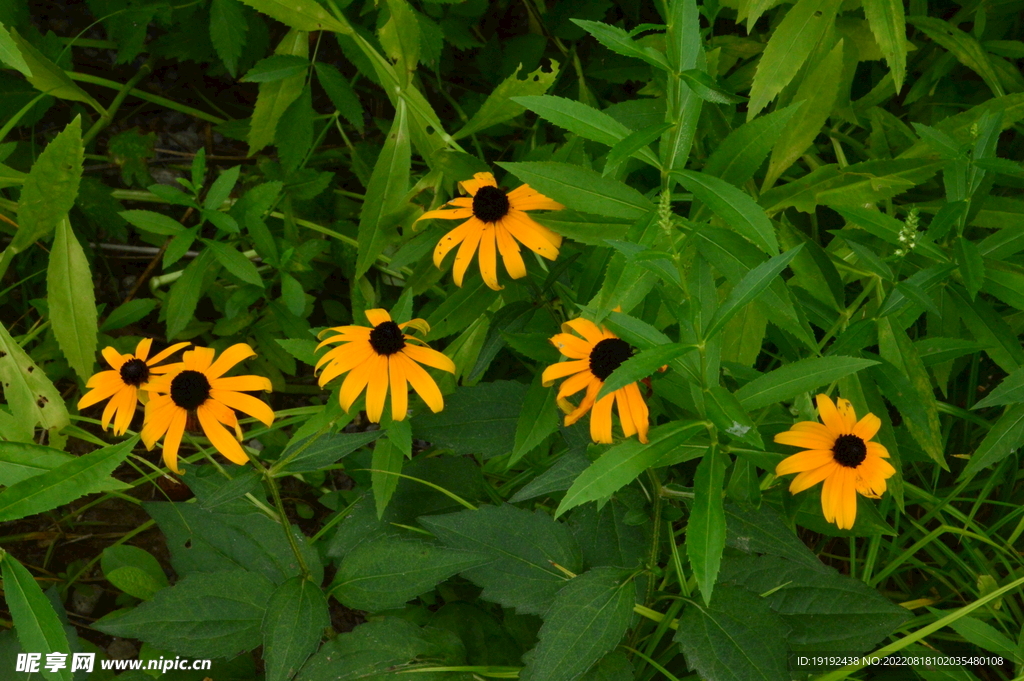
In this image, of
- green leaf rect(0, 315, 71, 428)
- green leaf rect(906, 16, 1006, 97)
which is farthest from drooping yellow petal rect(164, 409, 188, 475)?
green leaf rect(906, 16, 1006, 97)

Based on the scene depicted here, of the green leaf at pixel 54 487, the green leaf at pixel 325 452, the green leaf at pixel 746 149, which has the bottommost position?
the green leaf at pixel 325 452

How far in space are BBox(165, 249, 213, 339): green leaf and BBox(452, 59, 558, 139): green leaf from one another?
66cm

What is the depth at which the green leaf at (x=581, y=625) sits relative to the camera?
108 centimetres

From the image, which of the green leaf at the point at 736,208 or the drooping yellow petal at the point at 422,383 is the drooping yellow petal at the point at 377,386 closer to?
the drooping yellow petal at the point at 422,383

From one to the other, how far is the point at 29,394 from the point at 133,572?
40 cm

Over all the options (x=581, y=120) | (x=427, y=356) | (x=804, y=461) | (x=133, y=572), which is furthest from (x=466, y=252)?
(x=133, y=572)

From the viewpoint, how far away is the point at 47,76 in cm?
174

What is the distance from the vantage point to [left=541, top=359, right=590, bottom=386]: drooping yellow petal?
1085mm

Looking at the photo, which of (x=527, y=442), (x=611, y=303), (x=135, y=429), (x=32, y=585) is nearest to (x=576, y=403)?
(x=527, y=442)

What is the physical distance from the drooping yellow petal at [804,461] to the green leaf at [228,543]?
2.74 ft

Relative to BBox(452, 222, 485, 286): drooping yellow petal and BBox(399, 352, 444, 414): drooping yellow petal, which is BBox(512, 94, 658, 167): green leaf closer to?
BBox(452, 222, 485, 286): drooping yellow petal

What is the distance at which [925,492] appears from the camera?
1530 mm

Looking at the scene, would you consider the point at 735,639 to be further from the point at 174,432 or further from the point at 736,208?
the point at 174,432

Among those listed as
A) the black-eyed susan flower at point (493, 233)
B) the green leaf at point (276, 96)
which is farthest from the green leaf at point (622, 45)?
the green leaf at point (276, 96)
